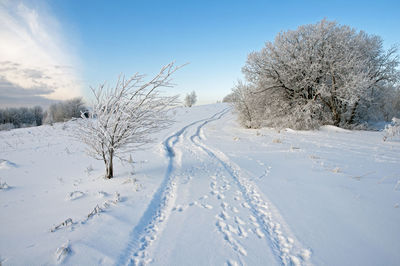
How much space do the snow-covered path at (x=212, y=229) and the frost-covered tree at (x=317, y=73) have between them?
976cm

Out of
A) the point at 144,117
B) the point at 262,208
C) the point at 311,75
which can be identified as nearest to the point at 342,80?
the point at 311,75

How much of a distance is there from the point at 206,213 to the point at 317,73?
12.4 metres

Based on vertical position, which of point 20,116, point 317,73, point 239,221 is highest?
point 317,73

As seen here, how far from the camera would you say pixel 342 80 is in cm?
1055

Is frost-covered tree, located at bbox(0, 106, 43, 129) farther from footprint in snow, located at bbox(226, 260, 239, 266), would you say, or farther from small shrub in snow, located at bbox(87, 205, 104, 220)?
footprint in snow, located at bbox(226, 260, 239, 266)

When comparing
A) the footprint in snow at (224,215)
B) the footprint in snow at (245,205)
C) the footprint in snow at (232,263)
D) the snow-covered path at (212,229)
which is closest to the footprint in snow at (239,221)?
the snow-covered path at (212,229)

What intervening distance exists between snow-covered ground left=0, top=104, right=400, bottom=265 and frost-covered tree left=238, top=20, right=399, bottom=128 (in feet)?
22.7

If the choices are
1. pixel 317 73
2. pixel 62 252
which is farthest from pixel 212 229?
pixel 317 73

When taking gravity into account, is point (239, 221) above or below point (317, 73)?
below

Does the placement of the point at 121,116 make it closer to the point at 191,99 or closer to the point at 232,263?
the point at 232,263

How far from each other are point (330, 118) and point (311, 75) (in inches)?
138

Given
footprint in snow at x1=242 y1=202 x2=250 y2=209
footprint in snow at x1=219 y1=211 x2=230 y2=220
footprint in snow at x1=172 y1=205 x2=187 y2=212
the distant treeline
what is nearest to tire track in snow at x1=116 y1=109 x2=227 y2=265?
footprint in snow at x1=172 y1=205 x2=187 y2=212

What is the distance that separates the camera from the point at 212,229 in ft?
8.21

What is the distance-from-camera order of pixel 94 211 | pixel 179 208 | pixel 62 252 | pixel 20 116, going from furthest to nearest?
pixel 20 116
pixel 179 208
pixel 94 211
pixel 62 252
